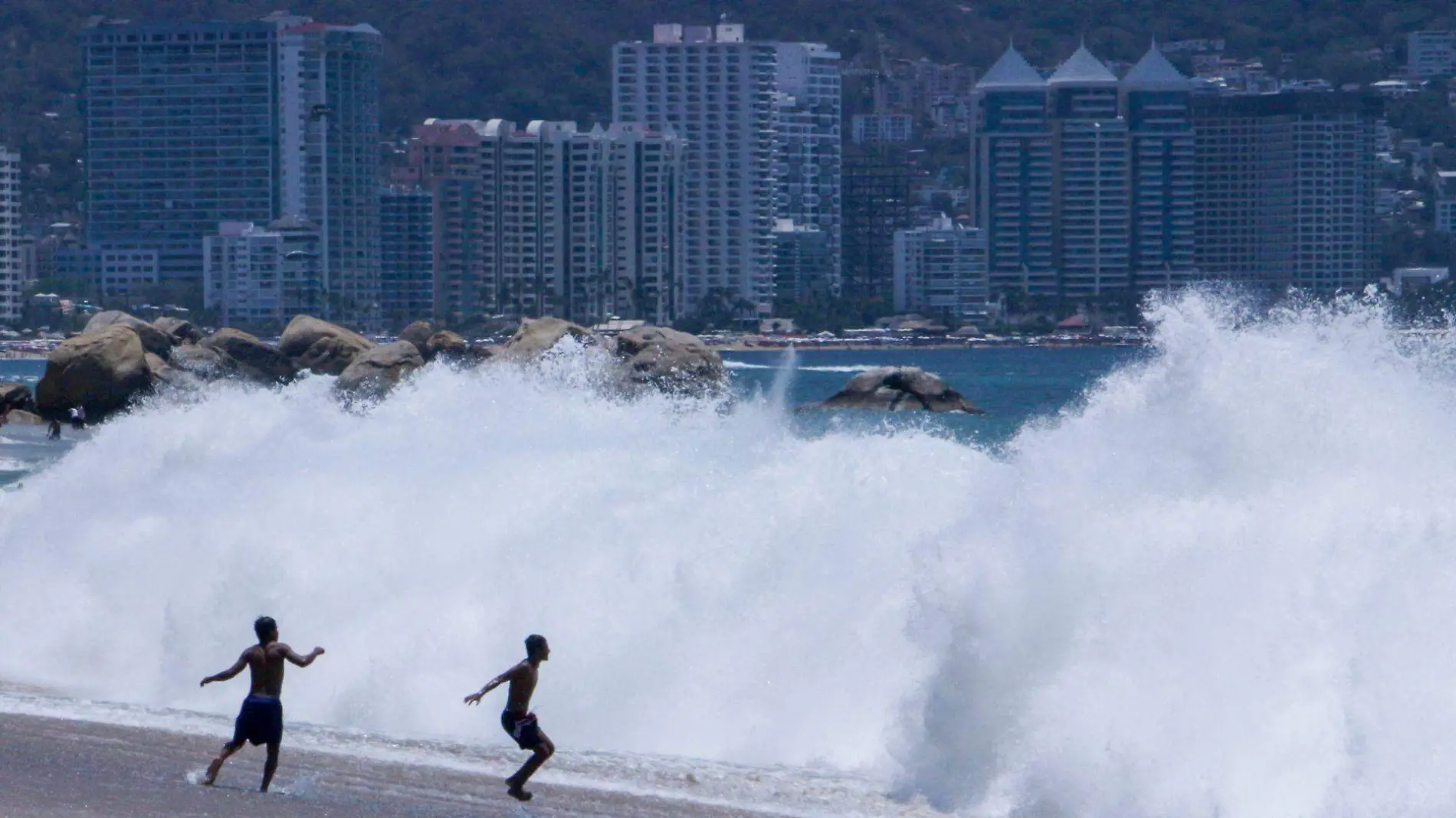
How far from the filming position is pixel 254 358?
5791cm

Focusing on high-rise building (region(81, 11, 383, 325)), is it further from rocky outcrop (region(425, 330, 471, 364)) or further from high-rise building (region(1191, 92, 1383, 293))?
rocky outcrop (region(425, 330, 471, 364))

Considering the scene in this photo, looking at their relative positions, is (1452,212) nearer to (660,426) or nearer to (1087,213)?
(1087,213)

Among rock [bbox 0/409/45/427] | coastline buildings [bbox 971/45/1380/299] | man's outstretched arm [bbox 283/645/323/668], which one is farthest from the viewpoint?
coastline buildings [bbox 971/45/1380/299]

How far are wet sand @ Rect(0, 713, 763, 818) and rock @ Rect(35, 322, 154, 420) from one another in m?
38.0

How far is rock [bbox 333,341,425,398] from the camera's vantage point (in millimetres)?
46031

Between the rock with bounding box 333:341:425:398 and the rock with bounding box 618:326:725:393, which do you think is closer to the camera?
the rock with bounding box 333:341:425:398

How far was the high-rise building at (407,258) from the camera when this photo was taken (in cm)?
14162

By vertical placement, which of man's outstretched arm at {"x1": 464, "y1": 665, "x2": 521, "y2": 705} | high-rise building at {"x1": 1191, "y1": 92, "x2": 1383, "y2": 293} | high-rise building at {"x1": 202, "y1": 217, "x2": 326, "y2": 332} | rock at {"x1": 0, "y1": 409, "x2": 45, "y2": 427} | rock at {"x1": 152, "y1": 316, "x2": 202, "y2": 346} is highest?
high-rise building at {"x1": 1191, "y1": 92, "x2": 1383, "y2": 293}

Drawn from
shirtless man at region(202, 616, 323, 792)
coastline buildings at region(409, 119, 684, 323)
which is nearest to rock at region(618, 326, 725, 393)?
shirtless man at region(202, 616, 323, 792)

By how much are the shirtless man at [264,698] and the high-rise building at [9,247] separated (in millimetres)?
127531

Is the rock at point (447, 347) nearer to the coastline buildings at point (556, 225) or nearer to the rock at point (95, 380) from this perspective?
the rock at point (95, 380)

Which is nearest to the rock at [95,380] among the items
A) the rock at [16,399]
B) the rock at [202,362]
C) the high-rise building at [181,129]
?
the rock at [16,399]

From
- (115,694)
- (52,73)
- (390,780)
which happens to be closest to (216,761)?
(390,780)

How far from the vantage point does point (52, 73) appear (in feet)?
650
